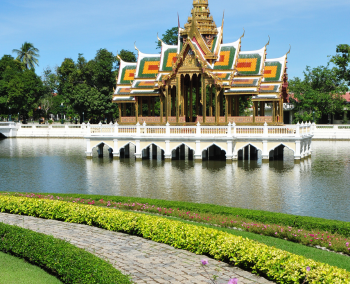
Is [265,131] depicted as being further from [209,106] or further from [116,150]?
[116,150]

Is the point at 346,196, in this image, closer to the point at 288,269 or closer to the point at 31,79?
the point at 288,269

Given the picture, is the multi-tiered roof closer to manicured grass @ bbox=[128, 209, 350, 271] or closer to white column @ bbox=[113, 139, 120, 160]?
white column @ bbox=[113, 139, 120, 160]

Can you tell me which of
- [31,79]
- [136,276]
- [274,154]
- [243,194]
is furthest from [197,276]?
[31,79]

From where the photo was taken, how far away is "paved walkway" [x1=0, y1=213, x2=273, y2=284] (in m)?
8.91

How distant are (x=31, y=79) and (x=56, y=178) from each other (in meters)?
53.6

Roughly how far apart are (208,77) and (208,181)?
1279 cm

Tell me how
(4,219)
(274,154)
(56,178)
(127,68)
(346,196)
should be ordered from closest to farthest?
(4,219) < (346,196) < (56,178) < (274,154) < (127,68)

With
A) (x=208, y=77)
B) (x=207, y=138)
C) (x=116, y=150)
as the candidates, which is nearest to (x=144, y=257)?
(x=207, y=138)

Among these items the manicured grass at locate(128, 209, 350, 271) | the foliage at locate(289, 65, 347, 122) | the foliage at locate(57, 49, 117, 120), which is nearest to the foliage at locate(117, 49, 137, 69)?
the foliage at locate(57, 49, 117, 120)

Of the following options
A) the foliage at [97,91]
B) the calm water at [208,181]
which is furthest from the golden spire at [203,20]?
the foliage at [97,91]

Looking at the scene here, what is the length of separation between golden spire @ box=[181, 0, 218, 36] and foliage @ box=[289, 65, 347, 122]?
88.9 ft

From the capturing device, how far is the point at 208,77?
34656 millimetres

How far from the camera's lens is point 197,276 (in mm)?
8945

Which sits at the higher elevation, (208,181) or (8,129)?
(8,129)
